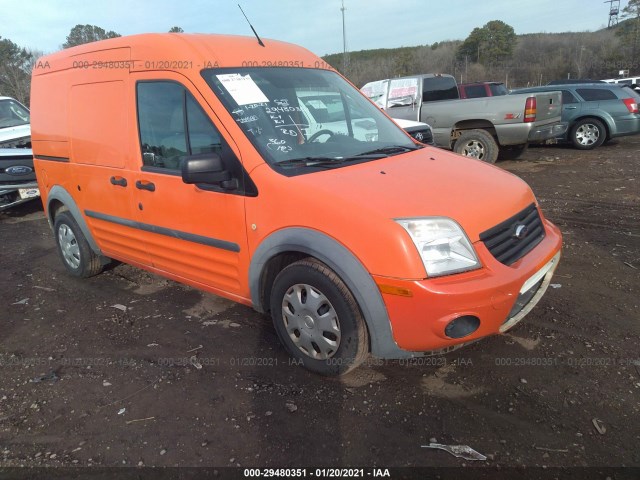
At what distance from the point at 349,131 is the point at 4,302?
12.3 feet

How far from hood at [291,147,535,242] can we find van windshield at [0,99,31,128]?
8.48 metres

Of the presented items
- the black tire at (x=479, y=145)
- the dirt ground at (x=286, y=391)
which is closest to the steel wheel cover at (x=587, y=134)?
the black tire at (x=479, y=145)

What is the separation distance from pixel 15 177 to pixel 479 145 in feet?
28.3

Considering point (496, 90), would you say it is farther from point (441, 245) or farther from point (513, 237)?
point (441, 245)

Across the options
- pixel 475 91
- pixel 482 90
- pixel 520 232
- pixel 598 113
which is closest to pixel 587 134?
pixel 598 113

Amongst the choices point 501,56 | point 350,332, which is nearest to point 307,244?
point 350,332

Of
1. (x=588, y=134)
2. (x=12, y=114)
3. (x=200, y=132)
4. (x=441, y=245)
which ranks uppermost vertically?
(x=12, y=114)

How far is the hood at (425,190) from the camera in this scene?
2449 millimetres

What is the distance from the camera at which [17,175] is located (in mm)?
7285

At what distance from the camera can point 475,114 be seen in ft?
30.1

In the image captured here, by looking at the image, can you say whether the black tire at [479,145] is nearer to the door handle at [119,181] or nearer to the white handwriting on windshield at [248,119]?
the white handwriting on windshield at [248,119]

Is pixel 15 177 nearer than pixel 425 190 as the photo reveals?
No

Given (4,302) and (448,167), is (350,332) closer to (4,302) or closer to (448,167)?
(448,167)

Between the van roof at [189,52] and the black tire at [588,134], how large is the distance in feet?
33.2
